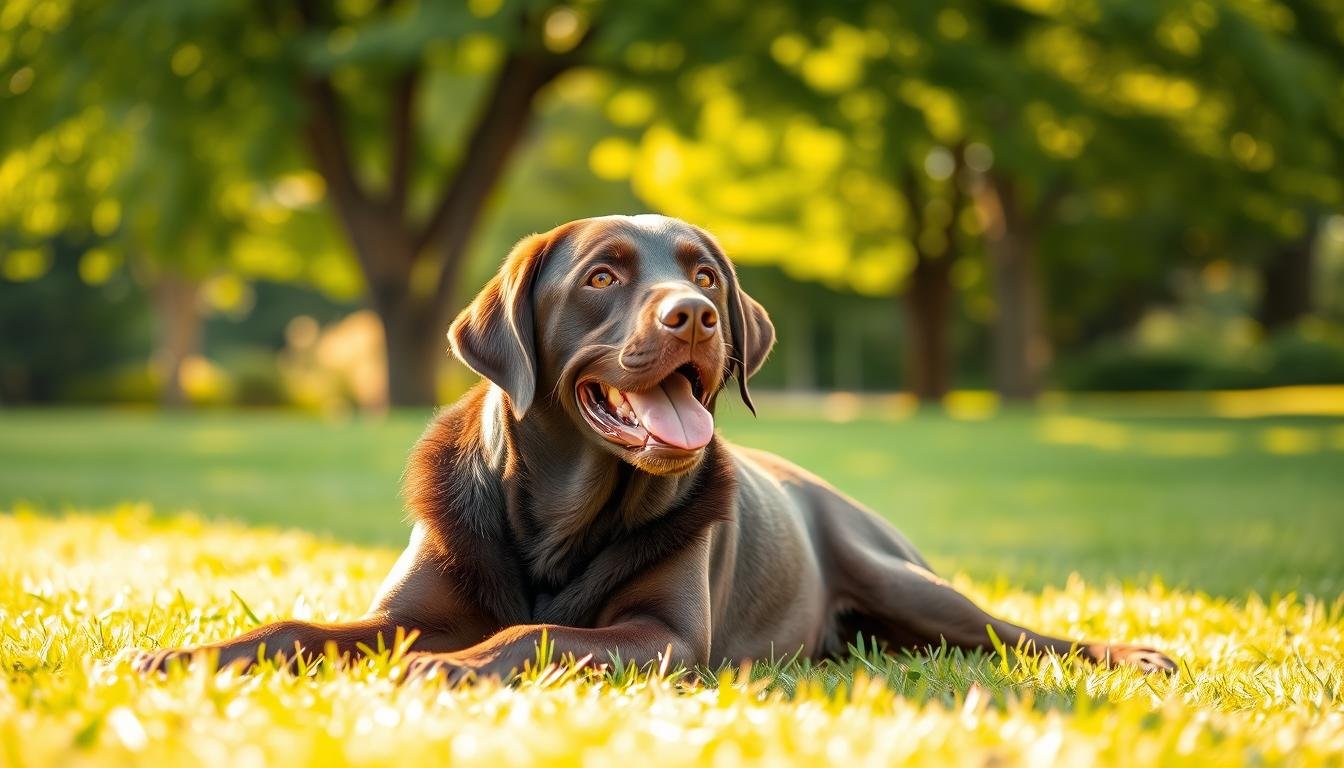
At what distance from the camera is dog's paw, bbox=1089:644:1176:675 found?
13.2 ft

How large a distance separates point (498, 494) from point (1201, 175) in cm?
2406

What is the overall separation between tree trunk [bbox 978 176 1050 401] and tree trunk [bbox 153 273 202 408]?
20.4 metres

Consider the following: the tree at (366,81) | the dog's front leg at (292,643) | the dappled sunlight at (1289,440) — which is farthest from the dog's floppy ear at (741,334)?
the dappled sunlight at (1289,440)

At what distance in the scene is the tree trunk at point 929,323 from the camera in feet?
106

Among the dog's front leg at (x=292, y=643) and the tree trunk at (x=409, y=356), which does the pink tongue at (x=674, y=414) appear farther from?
the tree trunk at (x=409, y=356)

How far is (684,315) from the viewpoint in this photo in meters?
3.54

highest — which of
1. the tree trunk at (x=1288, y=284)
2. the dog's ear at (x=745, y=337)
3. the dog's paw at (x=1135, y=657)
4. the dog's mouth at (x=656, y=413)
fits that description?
the dog's ear at (x=745, y=337)

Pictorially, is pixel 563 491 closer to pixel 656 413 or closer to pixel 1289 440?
pixel 656 413

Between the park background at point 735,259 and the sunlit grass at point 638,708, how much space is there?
0.02 meters

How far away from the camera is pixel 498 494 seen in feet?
12.9

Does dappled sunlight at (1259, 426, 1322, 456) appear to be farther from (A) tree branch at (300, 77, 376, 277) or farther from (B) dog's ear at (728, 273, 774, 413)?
(B) dog's ear at (728, 273, 774, 413)

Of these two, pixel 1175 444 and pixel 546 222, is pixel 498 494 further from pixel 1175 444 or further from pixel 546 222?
pixel 546 222

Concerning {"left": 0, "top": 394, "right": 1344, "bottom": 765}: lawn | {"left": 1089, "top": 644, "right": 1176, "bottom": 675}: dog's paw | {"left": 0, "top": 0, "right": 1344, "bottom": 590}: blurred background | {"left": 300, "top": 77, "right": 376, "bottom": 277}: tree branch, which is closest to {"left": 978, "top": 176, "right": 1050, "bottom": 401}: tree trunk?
{"left": 0, "top": 0, "right": 1344, "bottom": 590}: blurred background

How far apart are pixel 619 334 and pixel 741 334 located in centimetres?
64
